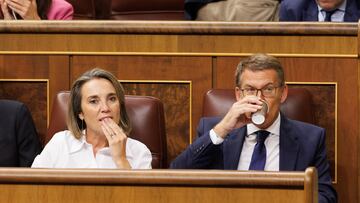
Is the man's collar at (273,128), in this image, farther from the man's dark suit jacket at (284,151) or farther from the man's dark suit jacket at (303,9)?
the man's dark suit jacket at (303,9)

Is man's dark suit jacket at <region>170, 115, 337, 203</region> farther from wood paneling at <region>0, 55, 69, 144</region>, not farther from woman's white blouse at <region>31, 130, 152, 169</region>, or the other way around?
wood paneling at <region>0, 55, 69, 144</region>

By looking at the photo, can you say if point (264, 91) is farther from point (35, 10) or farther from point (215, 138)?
point (35, 10)

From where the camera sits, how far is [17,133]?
1.78 m

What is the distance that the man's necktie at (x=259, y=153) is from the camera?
1.61 m

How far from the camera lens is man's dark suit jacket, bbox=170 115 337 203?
63.3 inches

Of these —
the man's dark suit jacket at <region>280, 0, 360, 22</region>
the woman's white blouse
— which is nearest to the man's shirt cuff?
the woman's white blouse

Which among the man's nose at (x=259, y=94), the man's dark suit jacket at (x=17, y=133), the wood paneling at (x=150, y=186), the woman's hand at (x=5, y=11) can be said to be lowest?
the wood paneling at (x=150, y=186)

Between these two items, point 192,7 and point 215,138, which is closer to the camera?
point 215,138

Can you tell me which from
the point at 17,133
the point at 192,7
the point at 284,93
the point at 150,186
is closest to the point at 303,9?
the point at 192,7

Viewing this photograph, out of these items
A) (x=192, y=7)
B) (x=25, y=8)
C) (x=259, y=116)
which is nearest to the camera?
(x=259, y=116)

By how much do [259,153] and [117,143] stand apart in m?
0.23

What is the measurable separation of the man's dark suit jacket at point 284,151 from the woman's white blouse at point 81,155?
0.06m

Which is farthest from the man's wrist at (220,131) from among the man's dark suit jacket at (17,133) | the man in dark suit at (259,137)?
the man's dark suit jacket at (17,133)

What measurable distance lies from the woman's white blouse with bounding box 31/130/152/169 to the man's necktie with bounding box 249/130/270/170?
0.58 feet
